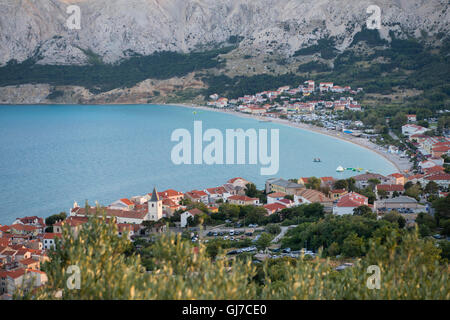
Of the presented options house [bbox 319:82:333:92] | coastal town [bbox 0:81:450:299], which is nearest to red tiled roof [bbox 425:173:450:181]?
coastal town [bbox 0:81:450:299]

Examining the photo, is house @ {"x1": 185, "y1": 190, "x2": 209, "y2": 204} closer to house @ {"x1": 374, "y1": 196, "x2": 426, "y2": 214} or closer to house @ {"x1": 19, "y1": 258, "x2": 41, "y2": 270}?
house @ {"x1": 374, "y1": 196, "x2": 426, "y2": 214}

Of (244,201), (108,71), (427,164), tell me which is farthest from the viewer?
(108,71)

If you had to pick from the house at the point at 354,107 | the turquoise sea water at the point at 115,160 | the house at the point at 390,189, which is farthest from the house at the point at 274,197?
the house at the point at 354,107

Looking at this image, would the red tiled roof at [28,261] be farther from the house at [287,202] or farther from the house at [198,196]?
the house at [287,202]

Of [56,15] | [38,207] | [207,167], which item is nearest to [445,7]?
[207,167]

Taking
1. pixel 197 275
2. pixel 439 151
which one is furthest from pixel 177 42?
pixel 197 275

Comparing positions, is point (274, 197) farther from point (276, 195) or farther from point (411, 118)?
point (411, 118)
